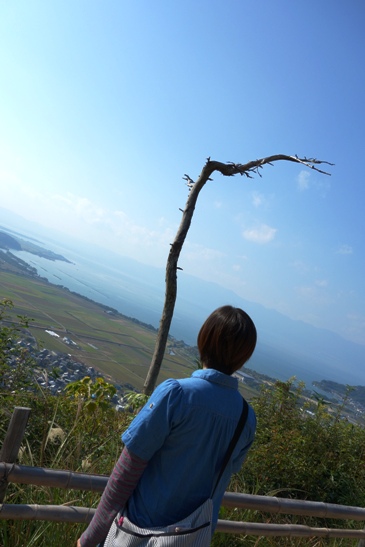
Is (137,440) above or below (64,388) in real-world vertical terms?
above

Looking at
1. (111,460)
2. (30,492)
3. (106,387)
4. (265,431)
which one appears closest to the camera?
(30,492)

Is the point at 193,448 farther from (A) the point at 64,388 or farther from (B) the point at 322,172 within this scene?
(B) the point at 322,172

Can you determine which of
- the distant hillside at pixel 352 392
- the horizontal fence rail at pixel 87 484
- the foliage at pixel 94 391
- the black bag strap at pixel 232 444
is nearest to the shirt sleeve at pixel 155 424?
the black bag strap at pixel 232 444

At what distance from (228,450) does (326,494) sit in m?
3.61

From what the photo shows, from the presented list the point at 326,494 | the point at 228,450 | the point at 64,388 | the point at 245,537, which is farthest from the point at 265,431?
the point at 228,450

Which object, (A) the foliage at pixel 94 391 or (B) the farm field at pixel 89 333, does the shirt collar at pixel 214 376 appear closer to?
(A) the foliage at pixel 94 391

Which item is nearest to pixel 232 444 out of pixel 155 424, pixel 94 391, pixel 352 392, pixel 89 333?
pixel 155 424

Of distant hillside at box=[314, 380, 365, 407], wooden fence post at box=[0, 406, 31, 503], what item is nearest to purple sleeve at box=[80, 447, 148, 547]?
wooden fence post at box=[0, 406, 31, 503]

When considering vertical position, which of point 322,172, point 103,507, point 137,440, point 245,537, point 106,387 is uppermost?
point 322,172

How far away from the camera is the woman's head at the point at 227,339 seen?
1.55 metres

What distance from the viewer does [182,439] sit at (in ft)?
4.87

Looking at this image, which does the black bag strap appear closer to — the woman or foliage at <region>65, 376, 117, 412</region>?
the woman

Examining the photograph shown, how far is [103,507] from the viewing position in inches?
60.6

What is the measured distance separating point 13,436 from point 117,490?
0.90m
